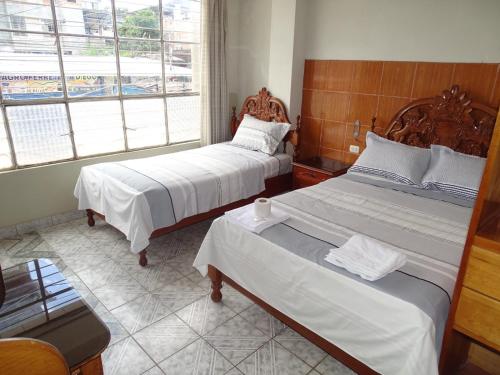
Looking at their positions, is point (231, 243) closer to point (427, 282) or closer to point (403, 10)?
point (427, 282)

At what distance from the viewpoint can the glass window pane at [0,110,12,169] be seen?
9.93 feet

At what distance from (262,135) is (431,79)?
1.71 metres

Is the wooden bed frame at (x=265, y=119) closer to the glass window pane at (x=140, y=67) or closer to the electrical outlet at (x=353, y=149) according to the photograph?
the electrical outlet at (x=353, y=149)

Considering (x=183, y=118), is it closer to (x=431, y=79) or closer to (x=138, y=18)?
(x=138, y=18)

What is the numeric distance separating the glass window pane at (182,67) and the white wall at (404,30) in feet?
4.53

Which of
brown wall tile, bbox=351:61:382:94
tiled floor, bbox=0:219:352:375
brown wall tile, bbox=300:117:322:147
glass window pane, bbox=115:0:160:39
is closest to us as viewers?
tiled floor, bbox=0:219:352:375

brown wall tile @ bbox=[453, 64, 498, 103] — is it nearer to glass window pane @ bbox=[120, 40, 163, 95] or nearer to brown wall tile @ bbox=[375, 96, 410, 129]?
brown wall tile @ bbox=[375, 96, 410, 129]

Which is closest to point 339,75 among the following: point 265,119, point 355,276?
point 265,119

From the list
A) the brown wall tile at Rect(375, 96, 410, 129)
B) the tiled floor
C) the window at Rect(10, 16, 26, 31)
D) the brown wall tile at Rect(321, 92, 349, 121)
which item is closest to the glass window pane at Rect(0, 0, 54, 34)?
the window at Rect(10, 16, 26, 31)

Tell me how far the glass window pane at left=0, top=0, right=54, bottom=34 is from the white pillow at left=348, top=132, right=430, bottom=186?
307 centimetres

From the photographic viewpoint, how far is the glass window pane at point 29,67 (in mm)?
2953

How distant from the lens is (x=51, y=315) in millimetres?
1152

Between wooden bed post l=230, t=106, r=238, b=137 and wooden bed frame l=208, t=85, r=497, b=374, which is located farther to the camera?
wooden bed post l=230, t=106, r=238, b=137

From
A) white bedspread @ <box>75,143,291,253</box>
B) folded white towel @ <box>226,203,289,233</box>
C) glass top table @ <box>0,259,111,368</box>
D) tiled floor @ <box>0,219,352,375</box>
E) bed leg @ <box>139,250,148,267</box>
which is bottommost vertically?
tiled floor @ <box>0,219,352,375</box>
